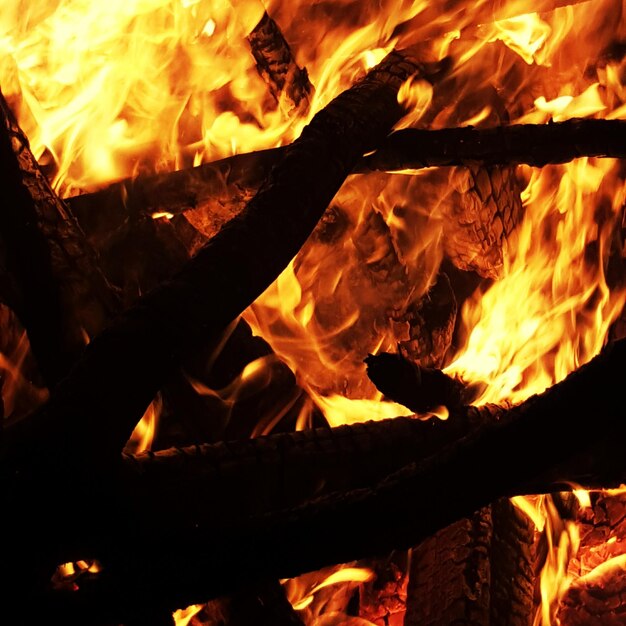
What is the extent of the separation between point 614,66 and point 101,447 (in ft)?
9.69

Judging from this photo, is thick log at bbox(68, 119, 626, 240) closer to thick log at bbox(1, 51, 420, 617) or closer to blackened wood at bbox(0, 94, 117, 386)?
blackened wood at bbox(0, 94, 117, 386)

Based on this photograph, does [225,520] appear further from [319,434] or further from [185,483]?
[319,434]

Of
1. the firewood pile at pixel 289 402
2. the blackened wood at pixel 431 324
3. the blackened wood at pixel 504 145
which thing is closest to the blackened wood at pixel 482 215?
the firewood pile at pixel 289 402

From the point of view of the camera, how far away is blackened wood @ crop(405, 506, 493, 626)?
7.53ft

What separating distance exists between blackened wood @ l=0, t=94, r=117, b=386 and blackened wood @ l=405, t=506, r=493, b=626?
47.3 inches

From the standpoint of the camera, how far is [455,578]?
2369mm

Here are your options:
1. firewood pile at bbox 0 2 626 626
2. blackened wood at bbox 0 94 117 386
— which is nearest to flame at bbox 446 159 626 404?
firewood pile at bbox 0 2 626 626

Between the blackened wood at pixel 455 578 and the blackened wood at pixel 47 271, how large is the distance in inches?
47.3

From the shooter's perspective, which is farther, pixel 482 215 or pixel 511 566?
pixel 482 215

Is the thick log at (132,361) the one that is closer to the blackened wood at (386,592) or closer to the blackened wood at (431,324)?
the blackened wood at (386,592)

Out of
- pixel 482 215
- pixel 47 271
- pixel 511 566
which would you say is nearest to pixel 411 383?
pixel 511 566

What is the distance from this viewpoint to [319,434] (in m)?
2.04

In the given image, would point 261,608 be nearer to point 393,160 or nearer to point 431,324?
point 393,160

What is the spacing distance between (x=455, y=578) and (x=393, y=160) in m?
1.30
